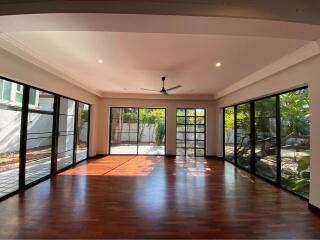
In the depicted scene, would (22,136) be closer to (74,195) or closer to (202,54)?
(74,195)

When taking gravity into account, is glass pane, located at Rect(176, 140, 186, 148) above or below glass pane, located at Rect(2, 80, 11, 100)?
below

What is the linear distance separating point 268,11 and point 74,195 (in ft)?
14.0

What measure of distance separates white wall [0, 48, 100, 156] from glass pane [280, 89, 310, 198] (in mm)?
5572

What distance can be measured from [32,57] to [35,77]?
551 millimetres

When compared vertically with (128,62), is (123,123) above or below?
below

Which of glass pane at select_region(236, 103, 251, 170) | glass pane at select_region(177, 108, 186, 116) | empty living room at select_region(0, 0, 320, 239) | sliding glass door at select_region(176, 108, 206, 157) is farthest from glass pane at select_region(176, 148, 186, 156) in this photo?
glass pane at select_region(236, 103, 251, 170)

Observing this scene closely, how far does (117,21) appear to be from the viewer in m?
2.40

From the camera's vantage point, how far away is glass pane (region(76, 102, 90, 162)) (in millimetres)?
7633

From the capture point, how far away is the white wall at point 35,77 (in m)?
3.78

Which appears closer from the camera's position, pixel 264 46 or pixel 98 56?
pixel 264 46

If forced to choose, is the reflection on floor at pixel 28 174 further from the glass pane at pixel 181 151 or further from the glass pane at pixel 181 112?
the glass pane at pixel 181 112

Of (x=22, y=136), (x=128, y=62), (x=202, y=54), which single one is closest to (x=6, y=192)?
(x=22, y=136)

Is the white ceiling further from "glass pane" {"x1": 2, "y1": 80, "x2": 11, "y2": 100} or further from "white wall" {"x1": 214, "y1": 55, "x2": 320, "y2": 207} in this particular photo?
"glass pane" {"x1": 2, "y1": 80, "x2": 11, "y2": 100}

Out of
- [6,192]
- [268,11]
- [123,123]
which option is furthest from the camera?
[123,123]
